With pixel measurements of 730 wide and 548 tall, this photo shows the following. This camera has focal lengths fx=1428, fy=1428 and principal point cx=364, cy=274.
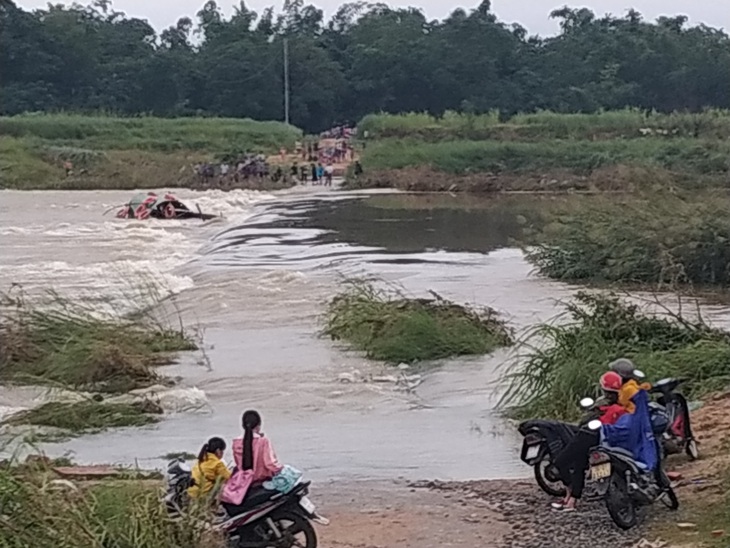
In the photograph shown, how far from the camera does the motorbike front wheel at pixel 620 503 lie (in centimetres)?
877

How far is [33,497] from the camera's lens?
7574 mm

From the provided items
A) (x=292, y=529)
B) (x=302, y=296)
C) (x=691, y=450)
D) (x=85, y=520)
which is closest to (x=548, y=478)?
(x=691, y=450)

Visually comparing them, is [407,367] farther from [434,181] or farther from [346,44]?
[346,44]

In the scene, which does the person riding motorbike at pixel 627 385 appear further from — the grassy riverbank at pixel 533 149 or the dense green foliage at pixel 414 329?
the grassy riverbank at pixel 533 149

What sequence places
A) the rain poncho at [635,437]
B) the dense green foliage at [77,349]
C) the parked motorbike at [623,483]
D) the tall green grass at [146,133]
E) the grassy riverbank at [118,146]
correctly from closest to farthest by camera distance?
the parked motorbike at [623,483], the rain poncho at [635,437], the dense green foliage at [77,349], the grassy riverbank at [118,146], the tall green grass at [146,133]

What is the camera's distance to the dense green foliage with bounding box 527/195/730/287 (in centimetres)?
2509

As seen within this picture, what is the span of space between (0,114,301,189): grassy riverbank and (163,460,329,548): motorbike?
5824 cm

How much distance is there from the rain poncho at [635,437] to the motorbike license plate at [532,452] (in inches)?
38.4

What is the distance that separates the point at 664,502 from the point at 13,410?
8007 millimetres

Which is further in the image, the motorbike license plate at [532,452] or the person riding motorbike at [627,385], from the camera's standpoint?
the motorbike license plate at [532,452]

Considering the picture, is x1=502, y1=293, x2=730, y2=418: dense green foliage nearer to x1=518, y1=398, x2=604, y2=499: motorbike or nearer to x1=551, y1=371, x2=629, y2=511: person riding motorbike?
x1=518, y1=398, x2=604, y2=499: motorbike

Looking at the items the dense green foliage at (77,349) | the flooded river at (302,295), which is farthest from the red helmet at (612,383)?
the dense green foliage at (77,349)

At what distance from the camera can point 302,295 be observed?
24.7 metres

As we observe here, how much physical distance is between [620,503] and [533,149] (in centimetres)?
6097
